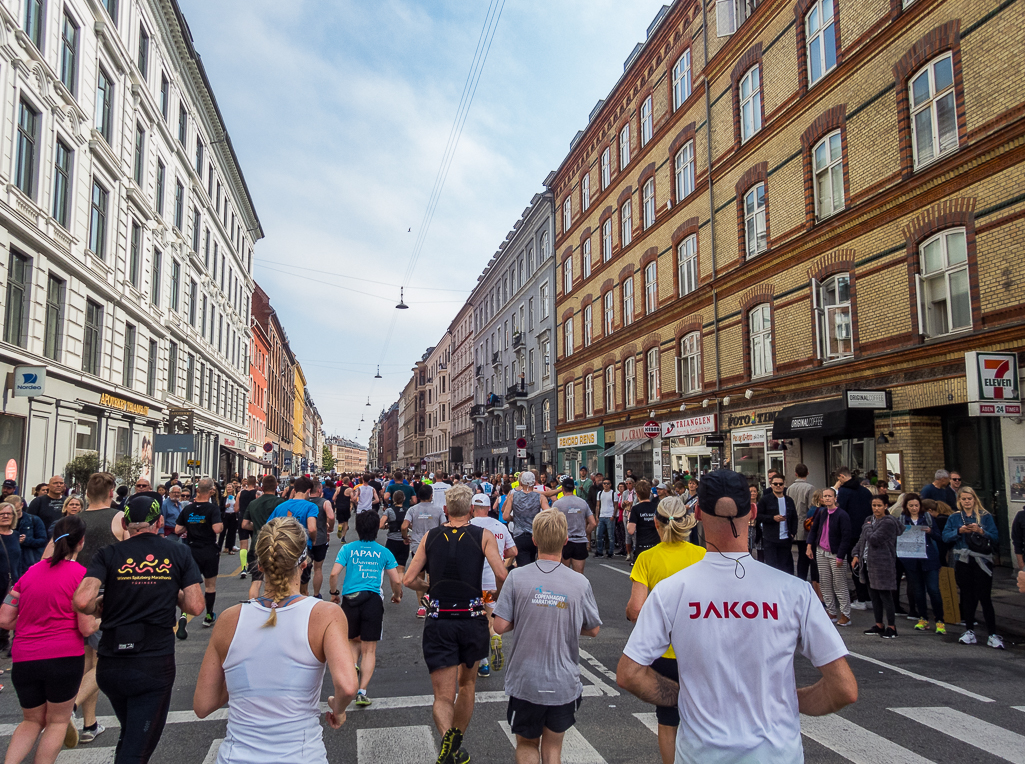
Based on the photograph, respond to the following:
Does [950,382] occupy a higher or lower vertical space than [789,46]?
lower

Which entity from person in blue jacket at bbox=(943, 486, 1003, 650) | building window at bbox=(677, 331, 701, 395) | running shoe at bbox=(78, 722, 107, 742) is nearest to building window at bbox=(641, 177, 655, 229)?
building window at bbox=(677, 331, 701, 395)

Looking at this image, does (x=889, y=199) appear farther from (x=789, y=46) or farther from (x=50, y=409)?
(x=50, y=409)

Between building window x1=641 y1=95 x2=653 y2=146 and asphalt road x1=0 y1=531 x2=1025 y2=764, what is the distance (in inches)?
902

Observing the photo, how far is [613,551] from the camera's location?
17688mm

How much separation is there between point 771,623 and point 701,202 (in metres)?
22.3

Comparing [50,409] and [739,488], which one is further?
[50,409]

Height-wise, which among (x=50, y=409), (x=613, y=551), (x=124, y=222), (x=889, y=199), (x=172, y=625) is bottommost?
(x=613, y=551)

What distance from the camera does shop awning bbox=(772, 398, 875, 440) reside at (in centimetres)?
1519

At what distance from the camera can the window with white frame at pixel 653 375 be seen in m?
26.5

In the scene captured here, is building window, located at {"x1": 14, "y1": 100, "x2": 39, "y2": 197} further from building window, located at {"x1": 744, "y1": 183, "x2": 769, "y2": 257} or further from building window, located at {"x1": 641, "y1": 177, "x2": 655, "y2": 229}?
building window, located at {"x1": 641, "y1": 177, "x2": 655, "y2": 229}

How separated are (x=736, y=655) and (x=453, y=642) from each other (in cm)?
306

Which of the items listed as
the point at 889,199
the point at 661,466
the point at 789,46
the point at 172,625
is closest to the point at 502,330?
the point at 661,466

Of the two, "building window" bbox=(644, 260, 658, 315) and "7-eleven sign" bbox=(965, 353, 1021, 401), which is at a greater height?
"building window" bbox=(644, 260, 658, 315)

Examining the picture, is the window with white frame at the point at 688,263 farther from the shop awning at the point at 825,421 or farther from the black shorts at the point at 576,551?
the black shorts at the point at 576,551
